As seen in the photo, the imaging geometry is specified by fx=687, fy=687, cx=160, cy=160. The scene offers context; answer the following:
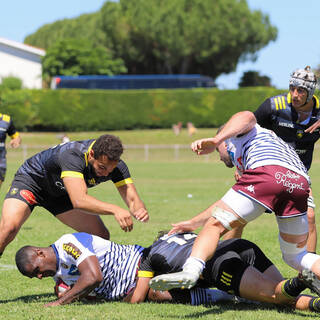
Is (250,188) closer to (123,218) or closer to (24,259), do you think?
(123,218)

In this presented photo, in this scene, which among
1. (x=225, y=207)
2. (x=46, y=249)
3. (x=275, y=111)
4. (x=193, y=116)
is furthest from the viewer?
(x=193, y=116)

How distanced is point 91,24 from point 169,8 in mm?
34211

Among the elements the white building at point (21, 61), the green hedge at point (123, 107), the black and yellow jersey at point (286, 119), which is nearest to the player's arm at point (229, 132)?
the black and yellow jersey at point (286, 119)

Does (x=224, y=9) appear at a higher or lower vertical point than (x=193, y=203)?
higher

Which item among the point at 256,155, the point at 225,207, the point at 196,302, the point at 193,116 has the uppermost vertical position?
the point at 256,155

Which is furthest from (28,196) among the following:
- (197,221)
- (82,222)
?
(197,221)

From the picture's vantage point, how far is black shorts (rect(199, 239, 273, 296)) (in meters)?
6.36

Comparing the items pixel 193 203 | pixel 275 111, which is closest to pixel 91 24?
pixel 193 203

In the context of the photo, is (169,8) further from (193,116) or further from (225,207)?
(225,207)

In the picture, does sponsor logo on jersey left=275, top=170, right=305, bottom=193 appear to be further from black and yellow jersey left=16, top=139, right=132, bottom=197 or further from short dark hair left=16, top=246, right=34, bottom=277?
short dark hair left=16, top=246, right=34, bottom=277

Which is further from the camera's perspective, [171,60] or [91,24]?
[91,24]

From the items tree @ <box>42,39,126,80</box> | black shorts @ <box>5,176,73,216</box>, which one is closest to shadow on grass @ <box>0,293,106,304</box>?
black shorts @ <box>5,176,73,216</box>

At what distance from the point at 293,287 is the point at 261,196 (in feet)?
2.88

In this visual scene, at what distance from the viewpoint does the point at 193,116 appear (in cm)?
5694
